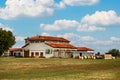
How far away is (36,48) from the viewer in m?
118

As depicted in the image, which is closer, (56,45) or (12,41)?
(12,41)

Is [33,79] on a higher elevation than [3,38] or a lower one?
lower

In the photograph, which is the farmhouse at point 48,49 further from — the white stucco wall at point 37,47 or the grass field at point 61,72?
the grass field at point 61,72

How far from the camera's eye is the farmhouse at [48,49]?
114188 mm

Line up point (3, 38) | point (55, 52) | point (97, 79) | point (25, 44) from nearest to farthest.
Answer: point (97, 79) → point (3, 38) → point (55, 52) → point (25, 44)

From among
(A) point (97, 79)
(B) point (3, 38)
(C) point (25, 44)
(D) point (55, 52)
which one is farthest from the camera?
(C) point (25, 44)

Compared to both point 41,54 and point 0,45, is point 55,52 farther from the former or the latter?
point 0,45

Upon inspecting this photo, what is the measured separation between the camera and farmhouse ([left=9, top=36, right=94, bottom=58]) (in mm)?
114188

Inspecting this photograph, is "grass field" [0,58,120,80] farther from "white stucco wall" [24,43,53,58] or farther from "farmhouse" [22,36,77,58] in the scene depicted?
"white stucco wall" [24,43,53,58]

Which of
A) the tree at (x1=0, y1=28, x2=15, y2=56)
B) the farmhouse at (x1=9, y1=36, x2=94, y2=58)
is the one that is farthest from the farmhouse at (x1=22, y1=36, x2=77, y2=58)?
the tree at (x1=0, y1=28, x2=15, y2=56)

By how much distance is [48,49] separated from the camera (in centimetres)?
11494

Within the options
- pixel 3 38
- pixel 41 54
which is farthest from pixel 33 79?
pixel 41 54

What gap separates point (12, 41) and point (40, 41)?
12722mm

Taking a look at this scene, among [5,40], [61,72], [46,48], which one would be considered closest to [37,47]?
[46,48]
